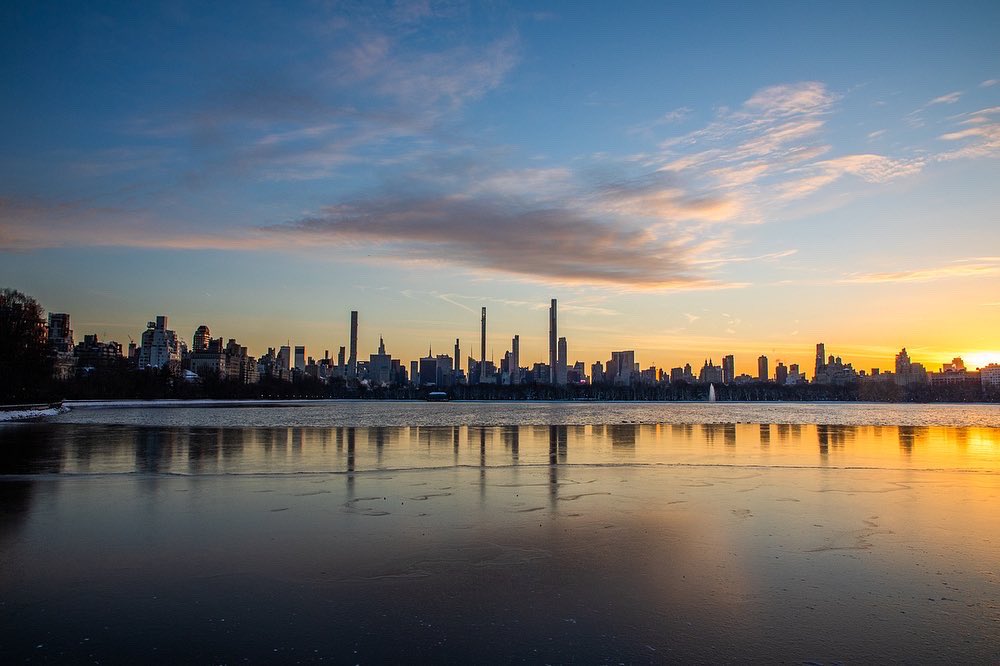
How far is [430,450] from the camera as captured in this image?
91.5ft

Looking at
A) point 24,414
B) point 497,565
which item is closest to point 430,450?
point 497,565

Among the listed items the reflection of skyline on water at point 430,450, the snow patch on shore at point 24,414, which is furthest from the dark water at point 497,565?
the snow patch on shore at point 24,414

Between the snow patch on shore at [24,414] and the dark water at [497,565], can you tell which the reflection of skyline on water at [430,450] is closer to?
the dark water at [497,565]

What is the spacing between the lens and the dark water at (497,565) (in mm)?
6840

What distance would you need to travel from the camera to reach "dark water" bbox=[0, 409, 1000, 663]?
6.84 meters

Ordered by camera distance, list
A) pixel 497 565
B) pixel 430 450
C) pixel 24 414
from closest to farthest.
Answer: pixel 497 565 < pixel 430 450 < pixel 24 414

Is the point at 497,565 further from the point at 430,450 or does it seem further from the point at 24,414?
the point at 24,414

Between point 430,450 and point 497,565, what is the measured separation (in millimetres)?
18434

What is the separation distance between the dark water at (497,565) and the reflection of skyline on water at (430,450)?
2046 mm

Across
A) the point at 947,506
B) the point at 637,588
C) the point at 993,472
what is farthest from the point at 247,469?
the point at 993,472

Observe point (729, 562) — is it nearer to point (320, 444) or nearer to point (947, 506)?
point (947, 506)

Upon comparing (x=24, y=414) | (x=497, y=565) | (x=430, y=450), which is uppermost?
(x=497, y=565)

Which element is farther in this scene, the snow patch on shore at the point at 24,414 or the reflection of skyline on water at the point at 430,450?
the snow patch on shore at the point at 24,414

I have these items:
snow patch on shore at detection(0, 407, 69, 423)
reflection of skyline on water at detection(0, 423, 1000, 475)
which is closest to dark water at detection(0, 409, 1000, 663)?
reflection of skyline on water at detection(0, 423, 1000, 475)
